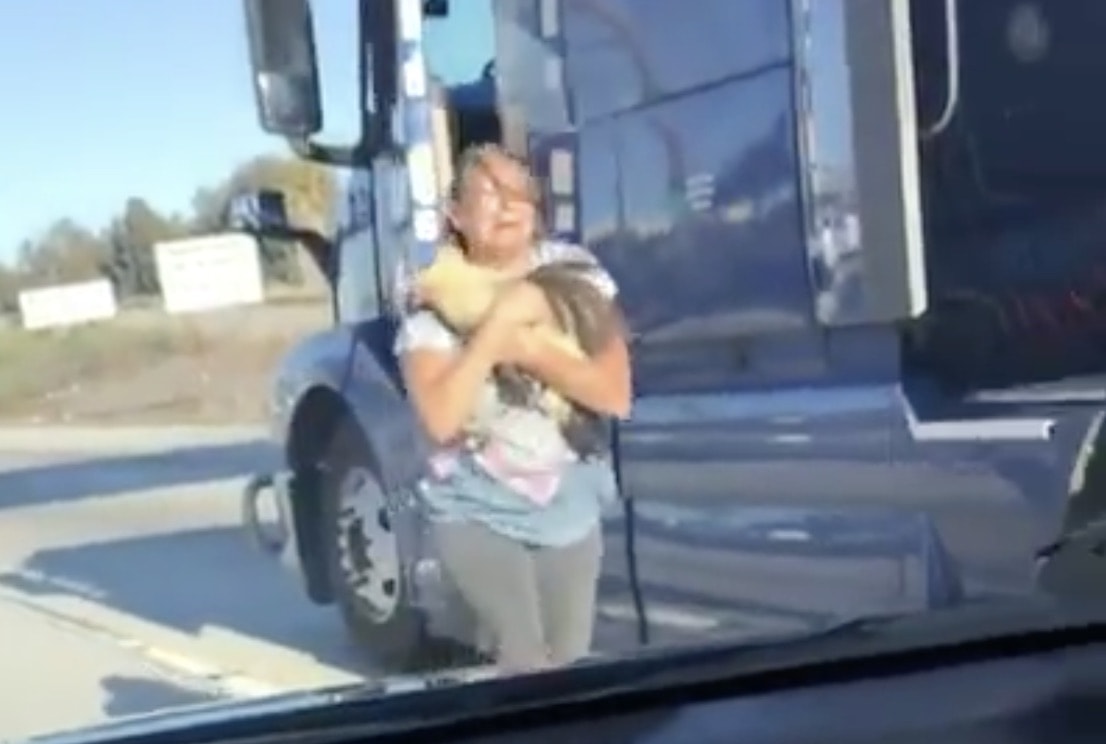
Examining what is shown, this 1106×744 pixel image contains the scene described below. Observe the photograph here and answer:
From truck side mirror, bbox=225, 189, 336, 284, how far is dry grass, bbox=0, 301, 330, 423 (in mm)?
86

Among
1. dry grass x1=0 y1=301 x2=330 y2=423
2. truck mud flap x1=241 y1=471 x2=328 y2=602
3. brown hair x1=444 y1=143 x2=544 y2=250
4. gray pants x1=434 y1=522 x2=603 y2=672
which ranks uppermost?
brown hair x1=444 y1=143 x2=544 y2=250

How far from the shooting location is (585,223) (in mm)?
3541

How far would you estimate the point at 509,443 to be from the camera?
11.4 feet

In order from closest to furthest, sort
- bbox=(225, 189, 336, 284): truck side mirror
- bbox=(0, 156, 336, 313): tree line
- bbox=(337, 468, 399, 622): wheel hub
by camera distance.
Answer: bbox=(0, 156, 336, 313): tree line, bbox=(225, 189, 336, 284): truck side mirror, bbox=(337, 468, 399, 622): wheel hub

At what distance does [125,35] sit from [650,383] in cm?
86

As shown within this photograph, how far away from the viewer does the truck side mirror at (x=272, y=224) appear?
9.81ft

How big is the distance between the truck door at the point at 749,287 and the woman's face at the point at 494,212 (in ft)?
0.34

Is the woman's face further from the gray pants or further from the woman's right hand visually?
the gray pants

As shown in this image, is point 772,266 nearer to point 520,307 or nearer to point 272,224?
point 520,307

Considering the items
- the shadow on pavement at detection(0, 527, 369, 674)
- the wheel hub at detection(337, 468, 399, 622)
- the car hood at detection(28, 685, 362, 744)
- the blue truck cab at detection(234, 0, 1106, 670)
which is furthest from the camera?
the wheel hub at detection(337, 468, 399, 622)

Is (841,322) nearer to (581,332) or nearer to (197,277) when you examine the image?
(581,332)

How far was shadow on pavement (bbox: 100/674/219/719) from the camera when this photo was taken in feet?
9.46

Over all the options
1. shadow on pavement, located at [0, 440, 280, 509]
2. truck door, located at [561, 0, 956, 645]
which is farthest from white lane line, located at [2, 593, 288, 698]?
truck door, located at [561, 0, 956, 645]

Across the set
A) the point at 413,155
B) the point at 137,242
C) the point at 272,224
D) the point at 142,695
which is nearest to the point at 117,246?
the point at 137,242
